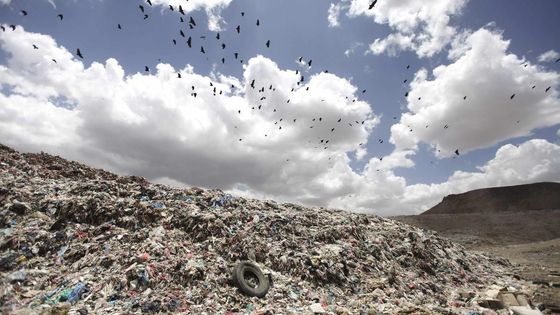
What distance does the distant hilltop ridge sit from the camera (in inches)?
2160

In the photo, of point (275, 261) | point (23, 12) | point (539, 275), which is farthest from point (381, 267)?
point (23, 12)

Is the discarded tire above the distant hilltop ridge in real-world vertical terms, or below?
below

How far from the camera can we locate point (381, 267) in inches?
408

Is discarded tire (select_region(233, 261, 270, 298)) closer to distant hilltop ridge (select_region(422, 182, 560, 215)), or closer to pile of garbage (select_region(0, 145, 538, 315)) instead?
pile of garbage (select_region(0, 145, 538, 315))

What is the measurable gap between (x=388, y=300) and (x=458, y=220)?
104ft

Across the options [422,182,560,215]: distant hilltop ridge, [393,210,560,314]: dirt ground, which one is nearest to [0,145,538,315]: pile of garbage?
[393,210,560,314]: dirt ground

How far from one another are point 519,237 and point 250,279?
2935 centimetres

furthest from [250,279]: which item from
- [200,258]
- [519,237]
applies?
[519,237]

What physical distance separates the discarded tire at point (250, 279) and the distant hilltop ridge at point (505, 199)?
59.5 metres

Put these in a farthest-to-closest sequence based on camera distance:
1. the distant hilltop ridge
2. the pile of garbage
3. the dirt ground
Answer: the distant hilltop ridge, the dirt ground, the pile of garbage

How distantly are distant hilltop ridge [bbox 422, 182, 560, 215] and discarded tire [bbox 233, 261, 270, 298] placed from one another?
195 feet

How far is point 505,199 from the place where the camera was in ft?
194

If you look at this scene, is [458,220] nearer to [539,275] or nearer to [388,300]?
[539,275]

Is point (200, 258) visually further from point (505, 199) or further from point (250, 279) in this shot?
point (505, 199)
